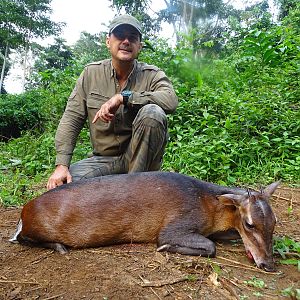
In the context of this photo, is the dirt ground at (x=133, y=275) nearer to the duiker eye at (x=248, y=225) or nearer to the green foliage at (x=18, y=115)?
the duiker eye at (x=248, y=225)

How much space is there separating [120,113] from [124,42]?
0.85m

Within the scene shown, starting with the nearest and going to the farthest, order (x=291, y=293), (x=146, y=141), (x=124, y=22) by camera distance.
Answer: (x=291, y=293) < (x=146, y=141) < (x=124, y=22)

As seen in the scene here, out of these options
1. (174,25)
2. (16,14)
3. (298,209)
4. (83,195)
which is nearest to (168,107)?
(83,195)

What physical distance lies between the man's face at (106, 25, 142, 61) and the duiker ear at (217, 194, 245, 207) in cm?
212

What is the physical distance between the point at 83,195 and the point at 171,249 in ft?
3.06

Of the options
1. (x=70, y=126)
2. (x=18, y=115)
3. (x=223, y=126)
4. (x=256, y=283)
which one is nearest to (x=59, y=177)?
(x=70, y=126)

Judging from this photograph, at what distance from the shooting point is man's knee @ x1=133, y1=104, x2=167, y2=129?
413 cm

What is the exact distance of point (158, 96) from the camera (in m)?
4.36

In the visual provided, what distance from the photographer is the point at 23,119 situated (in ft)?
48.5

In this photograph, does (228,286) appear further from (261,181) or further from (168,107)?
(261,181)

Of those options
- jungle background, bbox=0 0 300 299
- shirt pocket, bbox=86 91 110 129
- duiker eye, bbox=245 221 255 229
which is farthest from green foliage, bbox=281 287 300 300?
shirt pocket, bbox=86 91 110 129

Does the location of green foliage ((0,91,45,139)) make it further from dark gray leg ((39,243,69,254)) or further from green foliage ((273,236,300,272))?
green foliage ((273,236,300,272))

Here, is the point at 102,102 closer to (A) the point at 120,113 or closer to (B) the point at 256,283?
(A) the point at 120,113

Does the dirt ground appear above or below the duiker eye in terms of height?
below
